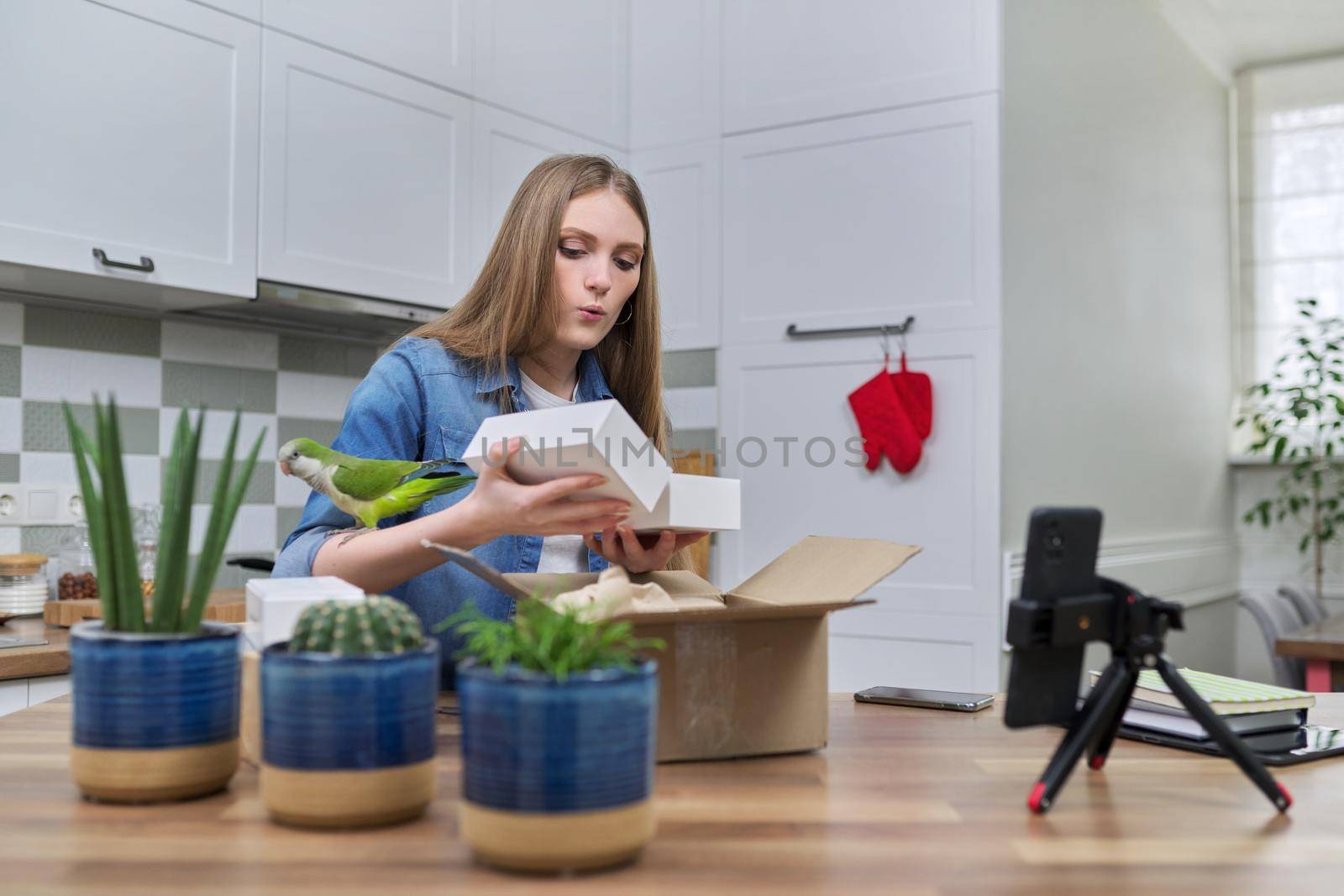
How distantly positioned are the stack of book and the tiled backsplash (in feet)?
6.39

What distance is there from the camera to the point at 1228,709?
3.64 ft

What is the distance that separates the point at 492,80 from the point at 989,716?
2.64 meters

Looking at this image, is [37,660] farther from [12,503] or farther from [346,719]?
[346,719]

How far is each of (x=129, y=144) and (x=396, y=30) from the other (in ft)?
2.87

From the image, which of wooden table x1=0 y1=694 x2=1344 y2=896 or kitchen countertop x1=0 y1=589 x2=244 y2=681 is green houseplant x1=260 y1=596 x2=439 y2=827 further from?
kitchen countertop x1=0 y1=589 x2=244 y2=681

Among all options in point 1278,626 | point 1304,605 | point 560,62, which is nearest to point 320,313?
point 560,62

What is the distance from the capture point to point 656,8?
3943 mm

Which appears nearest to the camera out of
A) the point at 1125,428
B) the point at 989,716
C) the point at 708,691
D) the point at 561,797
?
the point at 561,797

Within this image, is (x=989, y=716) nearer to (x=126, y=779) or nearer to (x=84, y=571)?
(x=126, y=779)

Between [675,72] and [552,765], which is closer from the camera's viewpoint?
[552,765]

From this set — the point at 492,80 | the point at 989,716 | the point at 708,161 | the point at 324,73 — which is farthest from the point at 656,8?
the point at 989,716

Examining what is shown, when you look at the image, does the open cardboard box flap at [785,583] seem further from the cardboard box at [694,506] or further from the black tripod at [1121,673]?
the black tripod at [1121,673]

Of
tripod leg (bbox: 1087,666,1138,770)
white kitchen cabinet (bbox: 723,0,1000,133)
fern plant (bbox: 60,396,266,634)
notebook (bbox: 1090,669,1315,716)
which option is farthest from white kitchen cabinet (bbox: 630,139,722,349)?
fern plant (bbox: 60,396,266,634)

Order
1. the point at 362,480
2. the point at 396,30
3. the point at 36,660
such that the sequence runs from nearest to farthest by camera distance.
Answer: the point at 362,480
the point at 36,660
the point at 396,30
